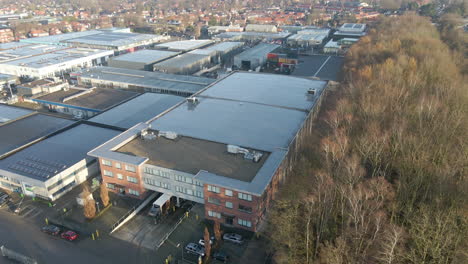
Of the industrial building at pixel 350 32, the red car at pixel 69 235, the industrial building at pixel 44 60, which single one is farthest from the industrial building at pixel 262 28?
the red car at pixel 69 235

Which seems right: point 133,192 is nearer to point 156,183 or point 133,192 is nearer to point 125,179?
point 125,179

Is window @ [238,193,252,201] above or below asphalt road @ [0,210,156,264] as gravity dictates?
above

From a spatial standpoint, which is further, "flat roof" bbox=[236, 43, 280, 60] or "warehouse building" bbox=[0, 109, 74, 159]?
"flat roof" bbox=[236, 43, 280, 60]

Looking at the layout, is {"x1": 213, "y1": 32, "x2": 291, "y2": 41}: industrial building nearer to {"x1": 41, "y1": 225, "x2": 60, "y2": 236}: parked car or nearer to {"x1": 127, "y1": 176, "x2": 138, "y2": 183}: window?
{"x1": 127, "y1": 176, "x2": 138, "y2": 183}: window

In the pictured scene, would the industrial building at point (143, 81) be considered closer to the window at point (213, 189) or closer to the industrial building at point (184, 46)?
the industrial building at point (184, 46)

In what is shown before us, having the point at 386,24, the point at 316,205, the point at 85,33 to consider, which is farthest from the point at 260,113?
the point at 85,33

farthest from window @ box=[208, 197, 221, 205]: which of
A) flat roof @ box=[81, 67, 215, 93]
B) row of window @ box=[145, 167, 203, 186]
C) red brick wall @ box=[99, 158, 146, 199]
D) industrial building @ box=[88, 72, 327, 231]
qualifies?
flat roof @ box=[81, 67, 215, 93]

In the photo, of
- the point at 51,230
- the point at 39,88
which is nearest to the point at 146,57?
the point at 39,88
